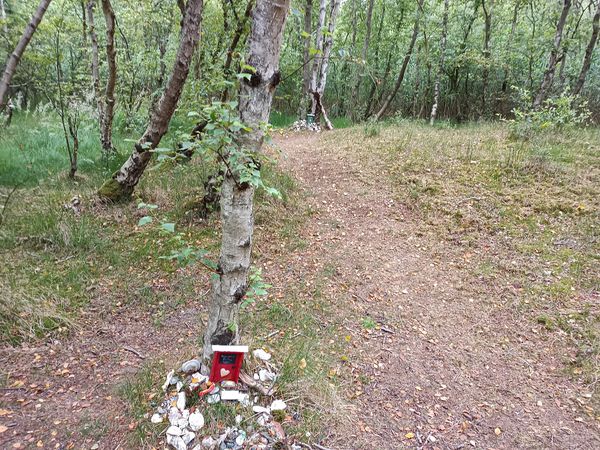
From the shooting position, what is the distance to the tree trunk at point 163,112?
4.45m

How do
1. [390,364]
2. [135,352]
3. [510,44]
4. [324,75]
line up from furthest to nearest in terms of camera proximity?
[510,44]
[324,75]
[390,364]
[135,352]

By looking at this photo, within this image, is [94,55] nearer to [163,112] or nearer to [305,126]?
[163,112]

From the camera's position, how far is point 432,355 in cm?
339

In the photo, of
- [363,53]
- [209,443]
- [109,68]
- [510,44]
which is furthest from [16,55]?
[510,44]

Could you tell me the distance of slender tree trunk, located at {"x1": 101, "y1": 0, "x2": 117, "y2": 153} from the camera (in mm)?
5168

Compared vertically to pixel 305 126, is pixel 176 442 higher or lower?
lower

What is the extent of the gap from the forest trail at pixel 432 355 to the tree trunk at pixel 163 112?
2.46 meters

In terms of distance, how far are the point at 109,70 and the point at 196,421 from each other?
5.30 metres

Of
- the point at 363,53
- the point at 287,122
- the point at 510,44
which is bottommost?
the point at 287,122

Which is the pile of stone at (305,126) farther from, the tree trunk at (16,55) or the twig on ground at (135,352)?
the twig on ground at (135,352)

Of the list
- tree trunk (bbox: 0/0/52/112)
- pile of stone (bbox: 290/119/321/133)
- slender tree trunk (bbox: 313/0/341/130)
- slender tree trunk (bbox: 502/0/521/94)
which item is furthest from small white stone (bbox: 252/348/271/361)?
slender tree trunk (bbox: 502/0/521/94)

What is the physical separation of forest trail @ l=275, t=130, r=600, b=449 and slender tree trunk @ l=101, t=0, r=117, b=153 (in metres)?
3.75

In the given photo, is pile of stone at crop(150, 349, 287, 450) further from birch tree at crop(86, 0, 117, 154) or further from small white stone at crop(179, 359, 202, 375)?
birch tree at crop(86, 0, 117, 154)

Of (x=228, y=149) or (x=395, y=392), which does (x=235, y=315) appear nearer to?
(x=228, y=149)
